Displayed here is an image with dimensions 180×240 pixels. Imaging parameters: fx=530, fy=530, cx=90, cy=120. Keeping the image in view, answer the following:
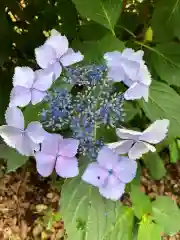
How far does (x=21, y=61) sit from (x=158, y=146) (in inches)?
14.8

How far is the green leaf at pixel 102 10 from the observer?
878 mm

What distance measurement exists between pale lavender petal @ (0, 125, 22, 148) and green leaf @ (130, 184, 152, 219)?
32cm

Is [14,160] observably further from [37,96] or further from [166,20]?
[166,20]

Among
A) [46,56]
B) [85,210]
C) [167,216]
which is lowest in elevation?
[167,216]

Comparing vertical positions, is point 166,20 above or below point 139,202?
above

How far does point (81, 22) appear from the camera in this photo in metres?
1.21

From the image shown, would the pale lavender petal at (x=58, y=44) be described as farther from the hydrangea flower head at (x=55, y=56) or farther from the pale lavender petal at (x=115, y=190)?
the pale lavender petal at (x=115, y=190)

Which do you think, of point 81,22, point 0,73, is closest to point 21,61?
point 0,73

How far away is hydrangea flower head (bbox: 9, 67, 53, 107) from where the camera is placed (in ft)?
2.28

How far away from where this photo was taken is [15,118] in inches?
27.2

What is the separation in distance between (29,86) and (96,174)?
0.15 metres

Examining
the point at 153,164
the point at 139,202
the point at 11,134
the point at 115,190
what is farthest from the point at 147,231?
the point at 11,134

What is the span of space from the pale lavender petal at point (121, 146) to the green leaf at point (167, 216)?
1.13 feet

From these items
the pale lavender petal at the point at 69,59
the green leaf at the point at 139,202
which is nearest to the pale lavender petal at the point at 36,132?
the pale lavender petal at the point at 69,59
